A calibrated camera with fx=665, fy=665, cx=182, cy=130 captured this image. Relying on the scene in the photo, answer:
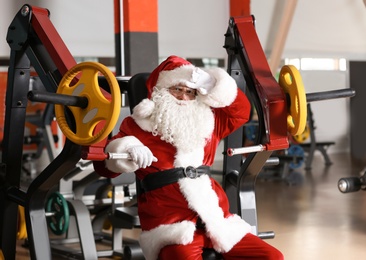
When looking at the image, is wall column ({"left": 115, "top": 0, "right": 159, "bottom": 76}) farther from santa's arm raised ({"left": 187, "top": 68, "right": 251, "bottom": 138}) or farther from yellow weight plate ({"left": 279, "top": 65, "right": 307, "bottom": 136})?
yellow weight plate ({"left": 279, "top": 65, "right": 307, "bottom": 136})

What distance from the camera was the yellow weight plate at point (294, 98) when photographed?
2623mm

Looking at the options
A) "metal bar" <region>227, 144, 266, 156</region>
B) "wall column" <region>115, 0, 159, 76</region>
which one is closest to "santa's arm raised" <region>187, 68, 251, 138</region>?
"metal bar" <region>227, 144, 266, 156</region>

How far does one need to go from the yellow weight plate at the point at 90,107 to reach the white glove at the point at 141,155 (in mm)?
149

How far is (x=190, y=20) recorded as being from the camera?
636 centimetres

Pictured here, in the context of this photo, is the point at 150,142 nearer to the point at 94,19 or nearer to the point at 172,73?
the point at 172,73

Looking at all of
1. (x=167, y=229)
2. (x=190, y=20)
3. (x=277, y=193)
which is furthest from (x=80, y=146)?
(x=277, y=193)

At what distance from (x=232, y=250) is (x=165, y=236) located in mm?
270

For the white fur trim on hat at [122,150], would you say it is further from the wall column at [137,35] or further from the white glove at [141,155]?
the wall column at [137,35]

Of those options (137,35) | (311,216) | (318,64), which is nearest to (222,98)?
(137,35)

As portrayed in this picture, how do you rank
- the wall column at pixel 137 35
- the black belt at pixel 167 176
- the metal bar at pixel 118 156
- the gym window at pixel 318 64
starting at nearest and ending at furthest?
the metal bar at pixel 118 156, the black belt at pixel 167 176, the wall column at pixel 137 35, the gym window at pixel 318 64

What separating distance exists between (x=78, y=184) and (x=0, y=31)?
143 cm

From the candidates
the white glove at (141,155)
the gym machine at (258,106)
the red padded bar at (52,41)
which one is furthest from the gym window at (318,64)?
the white glove at (141,155)

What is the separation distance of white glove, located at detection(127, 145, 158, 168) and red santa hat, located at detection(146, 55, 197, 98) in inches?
16.4

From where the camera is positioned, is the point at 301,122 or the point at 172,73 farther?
the point at 172,73
